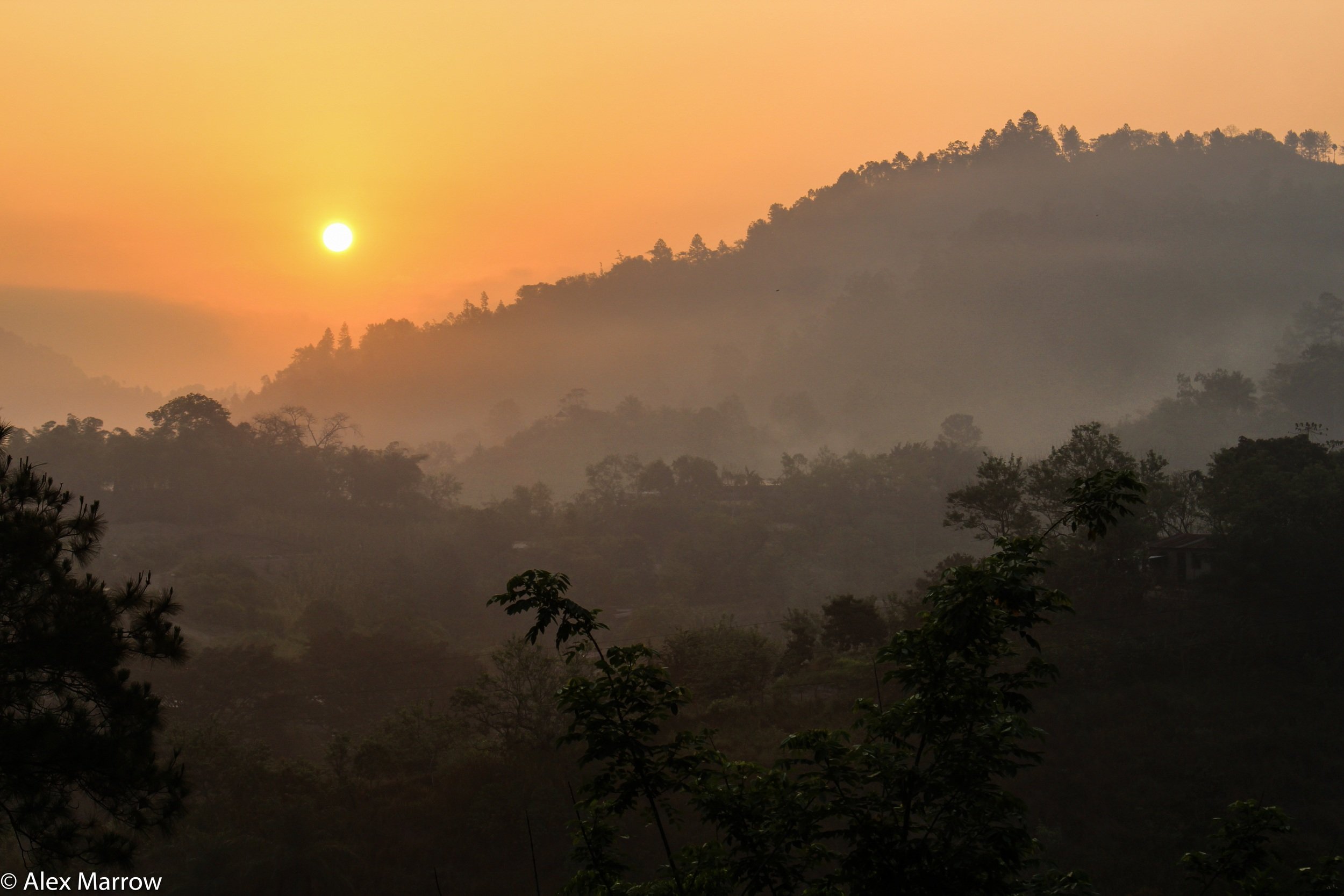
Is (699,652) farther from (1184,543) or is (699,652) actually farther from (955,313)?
(955,313)

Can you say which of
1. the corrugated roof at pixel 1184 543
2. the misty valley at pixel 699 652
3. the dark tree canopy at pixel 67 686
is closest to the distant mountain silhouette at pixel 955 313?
the misty valley at pixel 699 652

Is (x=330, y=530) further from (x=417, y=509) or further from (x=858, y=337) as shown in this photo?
(x=858, y=337)

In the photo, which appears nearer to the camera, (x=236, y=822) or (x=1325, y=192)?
(x=236, y=822)

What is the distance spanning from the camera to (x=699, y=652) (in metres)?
33.9

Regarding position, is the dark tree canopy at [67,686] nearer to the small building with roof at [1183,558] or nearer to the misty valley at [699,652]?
the misty valley at [699,652]

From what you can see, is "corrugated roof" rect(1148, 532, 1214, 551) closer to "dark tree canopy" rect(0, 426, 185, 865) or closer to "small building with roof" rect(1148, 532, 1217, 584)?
"small building with roof" rect(1148, 532, 1217, 584)

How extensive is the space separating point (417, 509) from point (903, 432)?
8265 cm

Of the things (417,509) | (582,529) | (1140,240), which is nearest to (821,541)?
(582,529)

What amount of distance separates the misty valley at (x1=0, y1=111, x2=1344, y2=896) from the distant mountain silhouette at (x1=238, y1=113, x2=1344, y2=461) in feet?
26.7

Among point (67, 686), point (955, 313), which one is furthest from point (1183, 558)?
point (955, 313)

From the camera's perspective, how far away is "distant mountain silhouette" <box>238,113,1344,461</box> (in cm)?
14788

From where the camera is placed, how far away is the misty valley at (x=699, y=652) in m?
8.13

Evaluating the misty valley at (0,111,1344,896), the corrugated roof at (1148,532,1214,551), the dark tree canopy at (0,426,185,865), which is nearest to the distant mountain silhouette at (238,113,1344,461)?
the misty valley at (0,111,1344,896)

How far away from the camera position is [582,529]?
73.9 meters
